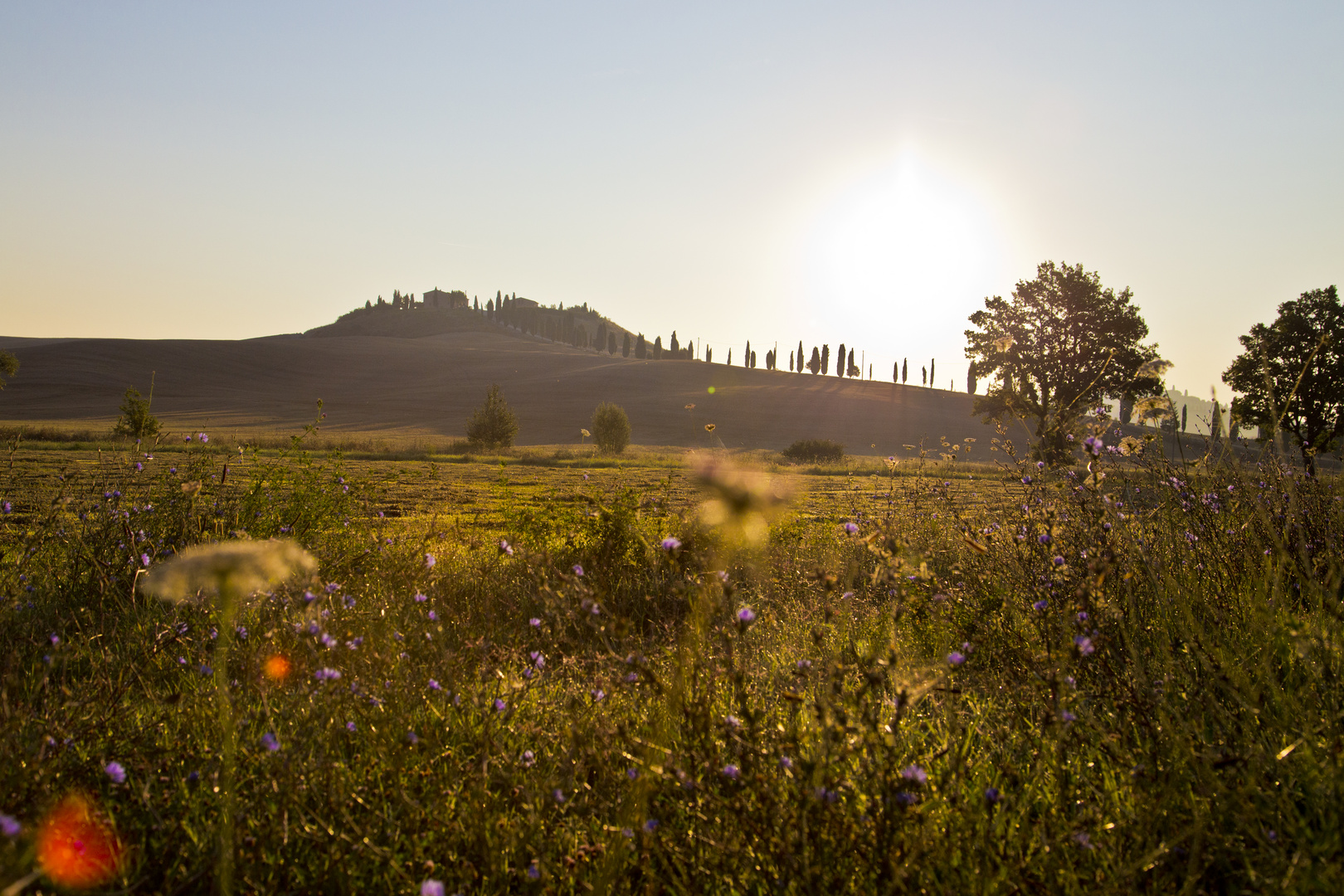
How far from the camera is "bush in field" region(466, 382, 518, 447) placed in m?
36.2

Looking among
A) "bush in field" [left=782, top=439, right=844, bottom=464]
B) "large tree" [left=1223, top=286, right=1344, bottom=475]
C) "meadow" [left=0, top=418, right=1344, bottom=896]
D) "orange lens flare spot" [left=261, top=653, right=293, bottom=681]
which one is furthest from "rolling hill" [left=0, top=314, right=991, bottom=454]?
"orange lens flare spot" [left=261, top=653, right=293, bottom=681]

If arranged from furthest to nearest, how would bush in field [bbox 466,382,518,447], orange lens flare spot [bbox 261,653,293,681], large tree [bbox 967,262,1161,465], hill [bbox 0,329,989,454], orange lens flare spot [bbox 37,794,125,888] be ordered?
hill [bbox 0,329,989,454] → bush in field [bbox 466,382,518,447] → large tree [bbox 967,262,1161,465] → orange lens flare spot [bbox 261,653,293,681] → orange lens flare spot [bbox 37,794,125,888]

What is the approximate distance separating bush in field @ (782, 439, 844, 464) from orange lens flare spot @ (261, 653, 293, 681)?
3250 centimetres

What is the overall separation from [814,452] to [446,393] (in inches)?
2173

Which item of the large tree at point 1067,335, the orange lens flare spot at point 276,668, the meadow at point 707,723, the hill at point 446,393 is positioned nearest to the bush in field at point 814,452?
the large tree at point 1067,335

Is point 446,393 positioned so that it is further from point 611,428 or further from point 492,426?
point 611,428

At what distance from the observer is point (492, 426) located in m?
36.3

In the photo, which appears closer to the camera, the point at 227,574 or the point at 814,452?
the point at 227,574

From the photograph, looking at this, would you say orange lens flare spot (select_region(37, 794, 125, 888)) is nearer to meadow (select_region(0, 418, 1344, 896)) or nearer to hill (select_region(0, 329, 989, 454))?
meadow (select_region(0, 418, 1344, 896))

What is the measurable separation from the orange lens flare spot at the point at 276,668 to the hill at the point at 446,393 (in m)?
45.8

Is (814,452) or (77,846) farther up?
(814,452)

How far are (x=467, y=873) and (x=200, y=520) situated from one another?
450 centimetres

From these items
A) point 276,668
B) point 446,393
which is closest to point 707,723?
point 276,668

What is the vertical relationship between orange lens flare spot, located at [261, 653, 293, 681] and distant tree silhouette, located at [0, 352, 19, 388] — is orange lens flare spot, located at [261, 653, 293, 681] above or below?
below
